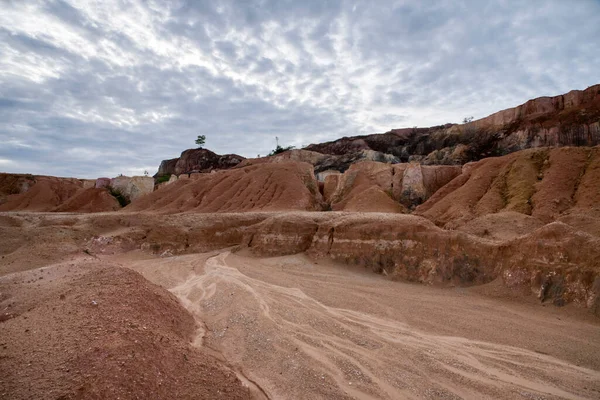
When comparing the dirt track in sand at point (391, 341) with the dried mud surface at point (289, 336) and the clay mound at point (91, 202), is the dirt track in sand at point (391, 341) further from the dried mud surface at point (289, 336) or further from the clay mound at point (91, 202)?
the clay mound at point (91, 202)

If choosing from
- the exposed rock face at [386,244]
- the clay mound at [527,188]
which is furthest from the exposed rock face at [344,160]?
the exposed rock face at [386,244]

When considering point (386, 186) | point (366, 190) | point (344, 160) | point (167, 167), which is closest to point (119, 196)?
point (344, 160)

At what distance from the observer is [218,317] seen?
9.76 metres

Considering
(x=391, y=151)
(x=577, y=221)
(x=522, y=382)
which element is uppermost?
(x=391, y=151)

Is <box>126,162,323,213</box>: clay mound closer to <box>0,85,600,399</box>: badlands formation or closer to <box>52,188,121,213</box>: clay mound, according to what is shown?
<box>52,188,121,213</box>: clay mound

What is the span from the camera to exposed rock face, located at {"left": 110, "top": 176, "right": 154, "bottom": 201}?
1964 inches

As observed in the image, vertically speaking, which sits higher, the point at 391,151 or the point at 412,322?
the point at 391,151

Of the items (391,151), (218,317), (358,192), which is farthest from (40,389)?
(391,151)

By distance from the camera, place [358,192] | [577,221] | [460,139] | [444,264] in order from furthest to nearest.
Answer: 1. [460,139]
2. [358,192]
3. [577,221]
4. [444,264]

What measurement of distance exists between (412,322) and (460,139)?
175ft

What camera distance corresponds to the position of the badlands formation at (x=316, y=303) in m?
5.61

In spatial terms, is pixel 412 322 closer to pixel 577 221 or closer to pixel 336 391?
pixel 336 391

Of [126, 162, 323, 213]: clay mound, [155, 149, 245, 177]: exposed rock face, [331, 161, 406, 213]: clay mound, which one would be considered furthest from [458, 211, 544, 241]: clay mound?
[155, 149, 245, 177]: exposed rock face

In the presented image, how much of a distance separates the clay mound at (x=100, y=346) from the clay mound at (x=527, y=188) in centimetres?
2013
